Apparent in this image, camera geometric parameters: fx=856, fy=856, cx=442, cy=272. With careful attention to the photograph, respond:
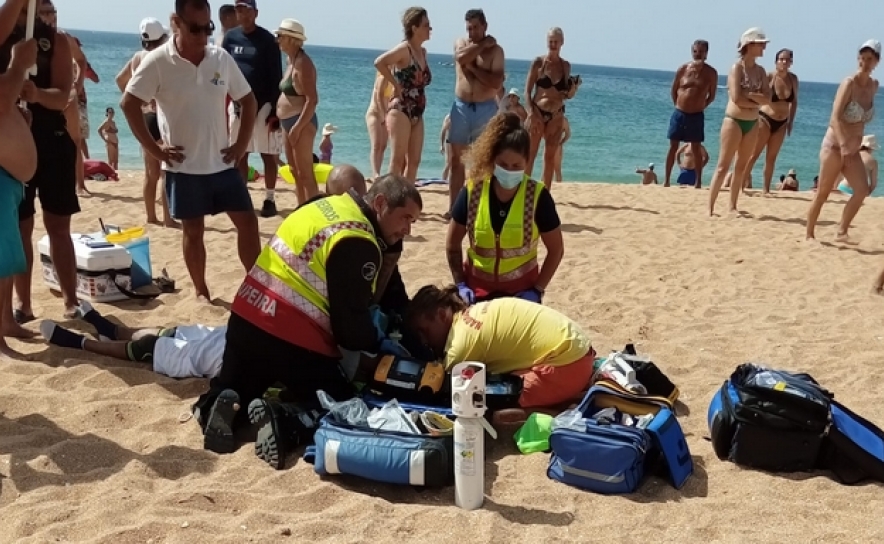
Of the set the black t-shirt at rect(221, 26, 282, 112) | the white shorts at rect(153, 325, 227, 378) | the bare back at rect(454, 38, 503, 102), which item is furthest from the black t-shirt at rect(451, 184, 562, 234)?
the black t-shirt at rect(221, 26, 282, 112)

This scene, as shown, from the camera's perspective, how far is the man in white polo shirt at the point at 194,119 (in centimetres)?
496

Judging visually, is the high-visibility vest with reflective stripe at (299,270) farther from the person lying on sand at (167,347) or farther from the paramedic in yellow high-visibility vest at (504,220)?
the paramedic in yellow high-visibility vest at (504,220)

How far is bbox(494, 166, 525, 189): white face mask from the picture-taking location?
4.52 meters

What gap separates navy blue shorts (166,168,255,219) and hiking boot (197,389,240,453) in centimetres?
189

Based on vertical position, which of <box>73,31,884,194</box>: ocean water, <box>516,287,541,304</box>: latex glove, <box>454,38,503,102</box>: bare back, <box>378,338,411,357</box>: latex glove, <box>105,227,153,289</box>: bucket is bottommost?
<box>73,31,884,194</box>: ocean water

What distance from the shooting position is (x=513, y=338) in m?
3.96

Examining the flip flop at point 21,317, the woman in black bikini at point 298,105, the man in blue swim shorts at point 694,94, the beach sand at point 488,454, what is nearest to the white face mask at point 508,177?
the beach sand at point 488,454

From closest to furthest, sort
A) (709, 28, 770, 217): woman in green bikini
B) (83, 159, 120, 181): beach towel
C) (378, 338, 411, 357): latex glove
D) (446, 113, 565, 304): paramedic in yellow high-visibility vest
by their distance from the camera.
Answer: (378, 338, 411, 357): latex glove
(446, 113, 565, 304): paramedic in yellow high-visibility vest
(709, 28, 770, 217): woman in green bikini
(83, 159, 120, 181): beach towel

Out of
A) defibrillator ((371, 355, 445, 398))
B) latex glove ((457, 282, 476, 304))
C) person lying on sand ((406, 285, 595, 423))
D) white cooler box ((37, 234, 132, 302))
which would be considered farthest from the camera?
white cooler box ((37, 234, 132, 302))

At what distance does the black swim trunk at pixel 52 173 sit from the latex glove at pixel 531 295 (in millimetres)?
2525

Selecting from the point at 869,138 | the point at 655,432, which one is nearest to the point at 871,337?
the point at 655,432

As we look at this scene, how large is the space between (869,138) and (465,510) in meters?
9.95

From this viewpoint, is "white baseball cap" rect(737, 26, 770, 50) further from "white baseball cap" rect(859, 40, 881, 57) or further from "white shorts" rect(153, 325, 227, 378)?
"white shorts" rect(153, 325, 227, 378)

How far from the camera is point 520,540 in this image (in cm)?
294
